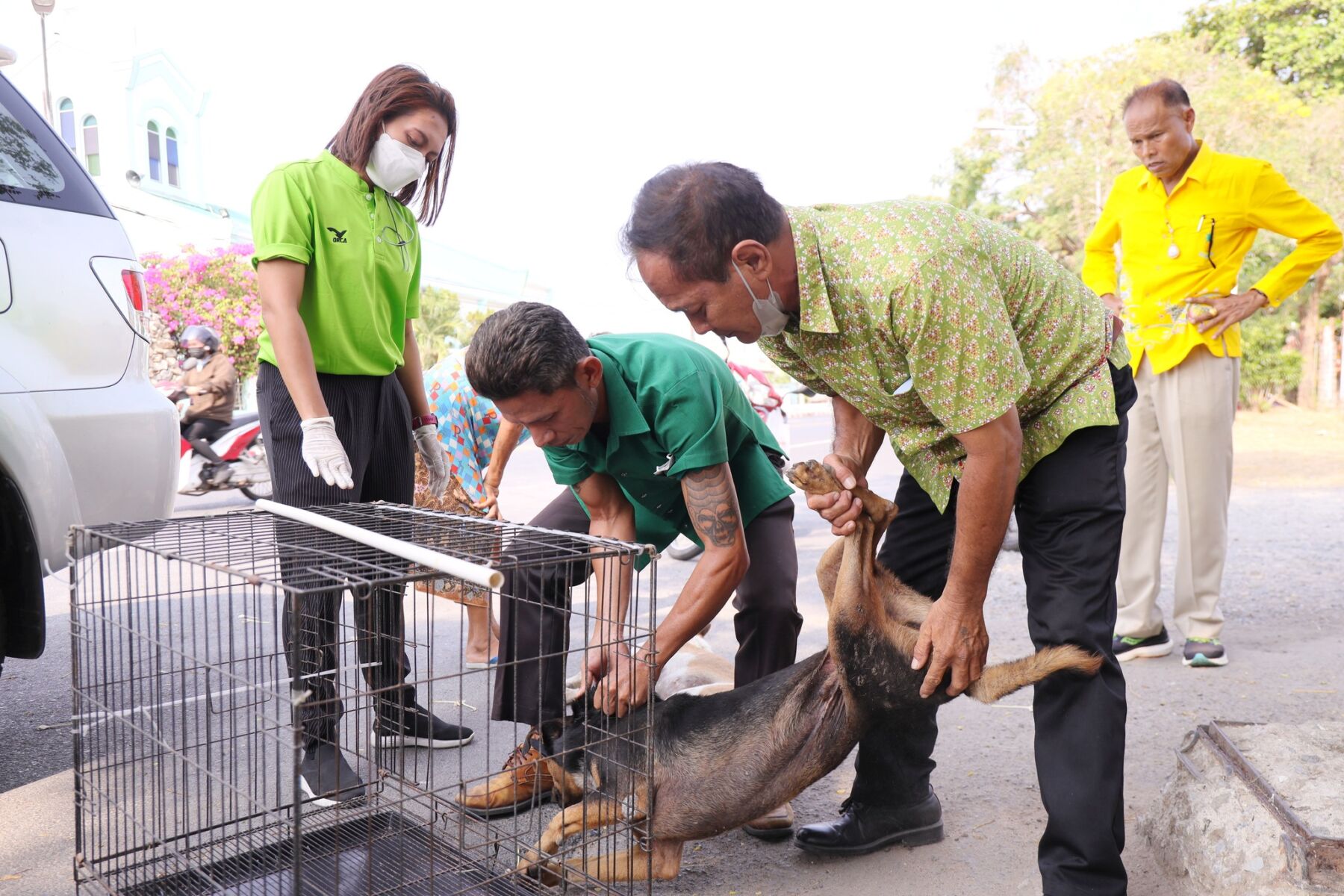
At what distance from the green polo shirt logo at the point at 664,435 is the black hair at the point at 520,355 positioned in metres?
0.25

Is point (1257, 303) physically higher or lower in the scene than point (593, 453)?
higher

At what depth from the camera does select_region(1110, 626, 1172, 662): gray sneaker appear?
459 centimetres

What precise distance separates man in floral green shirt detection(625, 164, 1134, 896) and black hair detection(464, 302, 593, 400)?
1.52 feet

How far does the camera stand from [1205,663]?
444 centimetres

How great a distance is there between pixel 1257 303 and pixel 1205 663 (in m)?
1.65

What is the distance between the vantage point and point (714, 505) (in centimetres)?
267

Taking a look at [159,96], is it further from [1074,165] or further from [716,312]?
[716,312]

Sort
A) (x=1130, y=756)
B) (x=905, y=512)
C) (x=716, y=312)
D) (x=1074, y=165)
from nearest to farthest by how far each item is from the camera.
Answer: (x=716, y=312) → (x=905, y=512) → (x=1130, y=756) → (x=1074, y=165)

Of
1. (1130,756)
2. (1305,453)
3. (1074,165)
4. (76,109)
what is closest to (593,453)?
(1130,756)

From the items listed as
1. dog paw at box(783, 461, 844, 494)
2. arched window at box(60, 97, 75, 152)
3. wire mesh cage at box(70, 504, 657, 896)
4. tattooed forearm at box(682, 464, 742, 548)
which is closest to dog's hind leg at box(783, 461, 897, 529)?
dog paw at box(783, 461, 844, 494)

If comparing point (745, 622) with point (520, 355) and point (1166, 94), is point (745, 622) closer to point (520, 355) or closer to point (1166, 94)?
point (520, 355)

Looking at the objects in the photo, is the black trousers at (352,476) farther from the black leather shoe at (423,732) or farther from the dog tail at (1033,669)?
the dog tail at (1033,669)

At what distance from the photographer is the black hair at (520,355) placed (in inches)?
98.7

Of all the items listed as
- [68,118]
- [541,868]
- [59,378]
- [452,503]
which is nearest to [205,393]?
[452,503]
